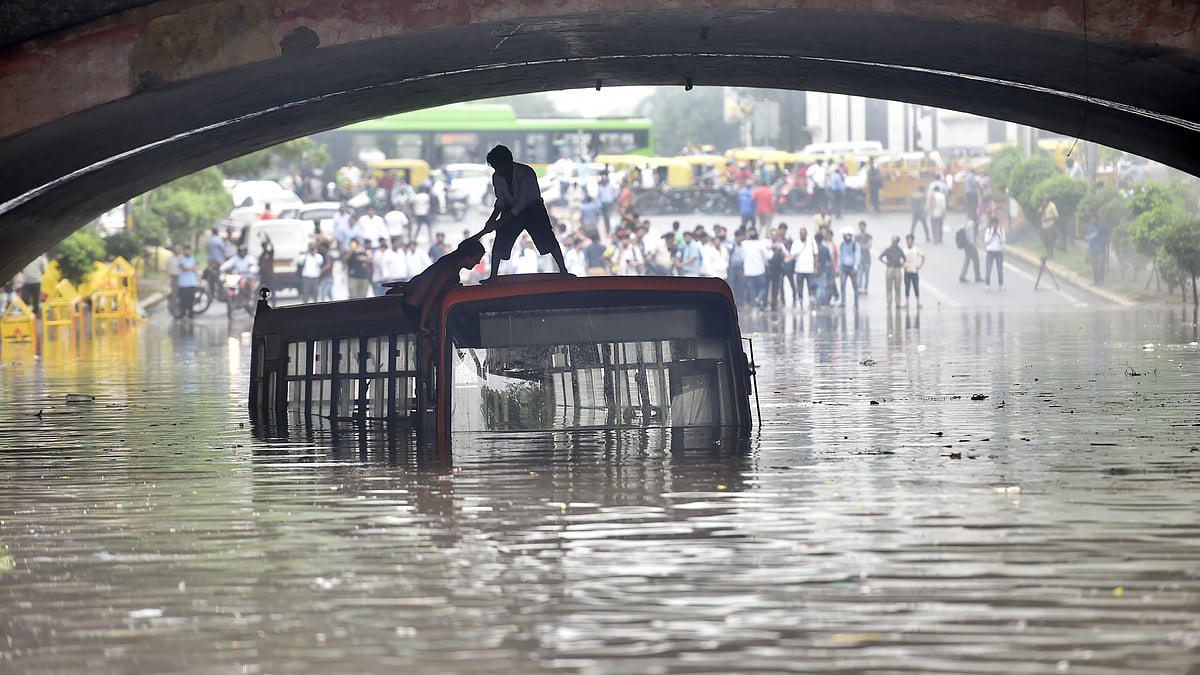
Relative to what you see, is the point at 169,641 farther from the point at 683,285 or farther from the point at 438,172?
the point at 438,172

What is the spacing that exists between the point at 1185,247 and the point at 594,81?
860 inches

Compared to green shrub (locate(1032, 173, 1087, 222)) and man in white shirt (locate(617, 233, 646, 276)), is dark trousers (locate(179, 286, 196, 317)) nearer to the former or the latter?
man in white shirt (locate(617, 233, 646, 276))

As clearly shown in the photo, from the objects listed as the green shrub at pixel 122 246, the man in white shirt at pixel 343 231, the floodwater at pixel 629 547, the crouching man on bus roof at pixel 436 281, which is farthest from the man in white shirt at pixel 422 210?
the crouching man on bus roof at pixel 436 281

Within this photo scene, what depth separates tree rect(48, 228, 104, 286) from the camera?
41.2 m

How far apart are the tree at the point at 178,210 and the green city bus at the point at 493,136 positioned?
34.1 feet

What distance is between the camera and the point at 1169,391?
62.7 feet

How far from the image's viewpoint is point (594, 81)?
2183 centimetres

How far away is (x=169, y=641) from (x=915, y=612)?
9.57 feet

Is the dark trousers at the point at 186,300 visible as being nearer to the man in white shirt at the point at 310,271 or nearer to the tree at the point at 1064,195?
the man in white shirt at the point at 310,271

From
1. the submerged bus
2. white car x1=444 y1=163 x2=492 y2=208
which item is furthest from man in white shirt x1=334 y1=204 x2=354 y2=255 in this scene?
the submerged bus

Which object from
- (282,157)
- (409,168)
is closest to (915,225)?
(282,157)

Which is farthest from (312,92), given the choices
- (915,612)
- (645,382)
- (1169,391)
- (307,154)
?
(307,154)

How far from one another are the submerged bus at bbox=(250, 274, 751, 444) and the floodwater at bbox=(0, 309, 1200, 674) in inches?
24.0

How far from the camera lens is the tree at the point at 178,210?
175 feet
